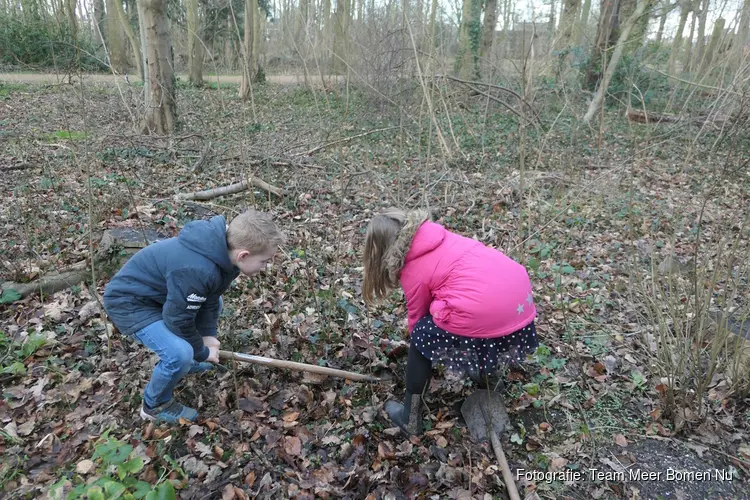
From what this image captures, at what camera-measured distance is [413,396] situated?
262 cm

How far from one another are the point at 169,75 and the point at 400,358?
7.30 m

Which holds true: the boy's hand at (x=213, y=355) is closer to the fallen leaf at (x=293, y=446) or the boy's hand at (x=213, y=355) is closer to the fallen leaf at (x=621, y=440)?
the fallen leaf at (x=293, y=446)

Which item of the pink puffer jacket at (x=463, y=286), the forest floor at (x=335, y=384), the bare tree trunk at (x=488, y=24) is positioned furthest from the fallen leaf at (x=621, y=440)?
the bare tree trunk at (x=488, y=24)

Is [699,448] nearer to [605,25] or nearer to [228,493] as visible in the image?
[228,493]

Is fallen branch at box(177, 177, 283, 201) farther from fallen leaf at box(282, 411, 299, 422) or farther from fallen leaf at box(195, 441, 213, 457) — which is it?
fallen leaf at box(195, 441, 213, 457)

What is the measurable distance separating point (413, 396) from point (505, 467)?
0.60 m

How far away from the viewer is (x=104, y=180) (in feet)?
19.3

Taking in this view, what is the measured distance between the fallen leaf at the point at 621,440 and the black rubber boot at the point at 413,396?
110 centimetres

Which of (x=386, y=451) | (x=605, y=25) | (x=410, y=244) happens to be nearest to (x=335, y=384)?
(x=386, y=451)

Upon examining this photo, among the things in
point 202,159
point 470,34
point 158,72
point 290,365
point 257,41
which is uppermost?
point 470,34

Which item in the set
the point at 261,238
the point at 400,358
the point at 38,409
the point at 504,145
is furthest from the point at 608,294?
the point at 504,145

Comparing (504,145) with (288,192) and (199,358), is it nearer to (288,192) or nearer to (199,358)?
(288,192)

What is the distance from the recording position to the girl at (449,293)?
232 centimetres

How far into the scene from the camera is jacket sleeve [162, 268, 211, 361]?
7.65ft
